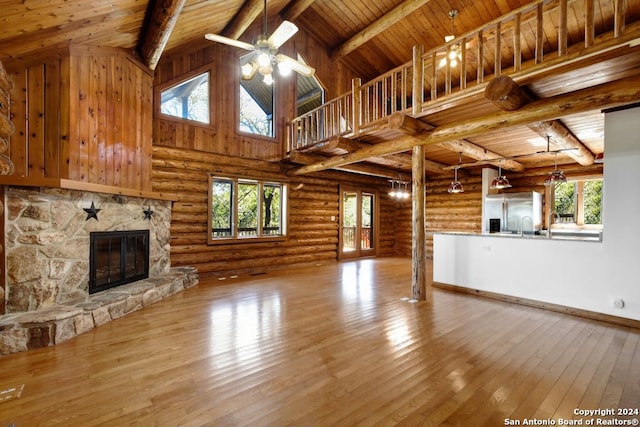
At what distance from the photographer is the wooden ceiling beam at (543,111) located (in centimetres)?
303

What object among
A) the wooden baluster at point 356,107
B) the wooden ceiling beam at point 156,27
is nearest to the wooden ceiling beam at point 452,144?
the wooden baluster at point 356,107

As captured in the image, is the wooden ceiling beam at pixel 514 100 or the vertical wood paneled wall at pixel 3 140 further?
the wooden ceiling beam at pixel 514 100

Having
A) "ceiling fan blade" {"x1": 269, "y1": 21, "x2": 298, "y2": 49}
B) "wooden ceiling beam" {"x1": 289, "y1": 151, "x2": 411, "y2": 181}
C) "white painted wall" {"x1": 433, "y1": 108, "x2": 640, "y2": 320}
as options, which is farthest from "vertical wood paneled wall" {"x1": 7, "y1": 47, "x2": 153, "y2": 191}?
"white painted wall" {"x1": 433, "y1": 108, "x2": 640, "y2": 320}

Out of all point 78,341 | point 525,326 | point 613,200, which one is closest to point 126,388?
point 78,341

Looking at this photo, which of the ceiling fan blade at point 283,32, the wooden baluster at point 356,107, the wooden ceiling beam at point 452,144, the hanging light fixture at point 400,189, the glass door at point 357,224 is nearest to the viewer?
the ceiling fan blade at point 283,32

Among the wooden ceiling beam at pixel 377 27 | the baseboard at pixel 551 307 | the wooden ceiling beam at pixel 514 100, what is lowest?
the baseboard at pixel 551 307

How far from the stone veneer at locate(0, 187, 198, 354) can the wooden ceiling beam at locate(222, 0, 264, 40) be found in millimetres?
4144

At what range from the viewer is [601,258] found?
379 centimetres

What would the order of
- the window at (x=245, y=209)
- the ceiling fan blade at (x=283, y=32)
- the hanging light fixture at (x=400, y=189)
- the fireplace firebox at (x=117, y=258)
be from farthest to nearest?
the hanging light fixture at (x=400, y=189), the window at (x=245, y=209), the fireplace firebox at (x=117, y=258), the ceiling fan blade at (x=283, y=32)

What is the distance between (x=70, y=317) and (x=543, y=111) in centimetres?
599

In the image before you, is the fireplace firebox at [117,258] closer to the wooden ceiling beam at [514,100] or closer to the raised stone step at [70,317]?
the raised stone step at [70,317]

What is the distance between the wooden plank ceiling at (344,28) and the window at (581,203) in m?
0.98

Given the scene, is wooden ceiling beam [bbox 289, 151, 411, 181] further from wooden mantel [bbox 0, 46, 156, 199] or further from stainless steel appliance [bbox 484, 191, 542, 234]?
wooden mantel [bbox 0, 46, 156, 199]

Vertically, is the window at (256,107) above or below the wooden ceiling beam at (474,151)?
above
